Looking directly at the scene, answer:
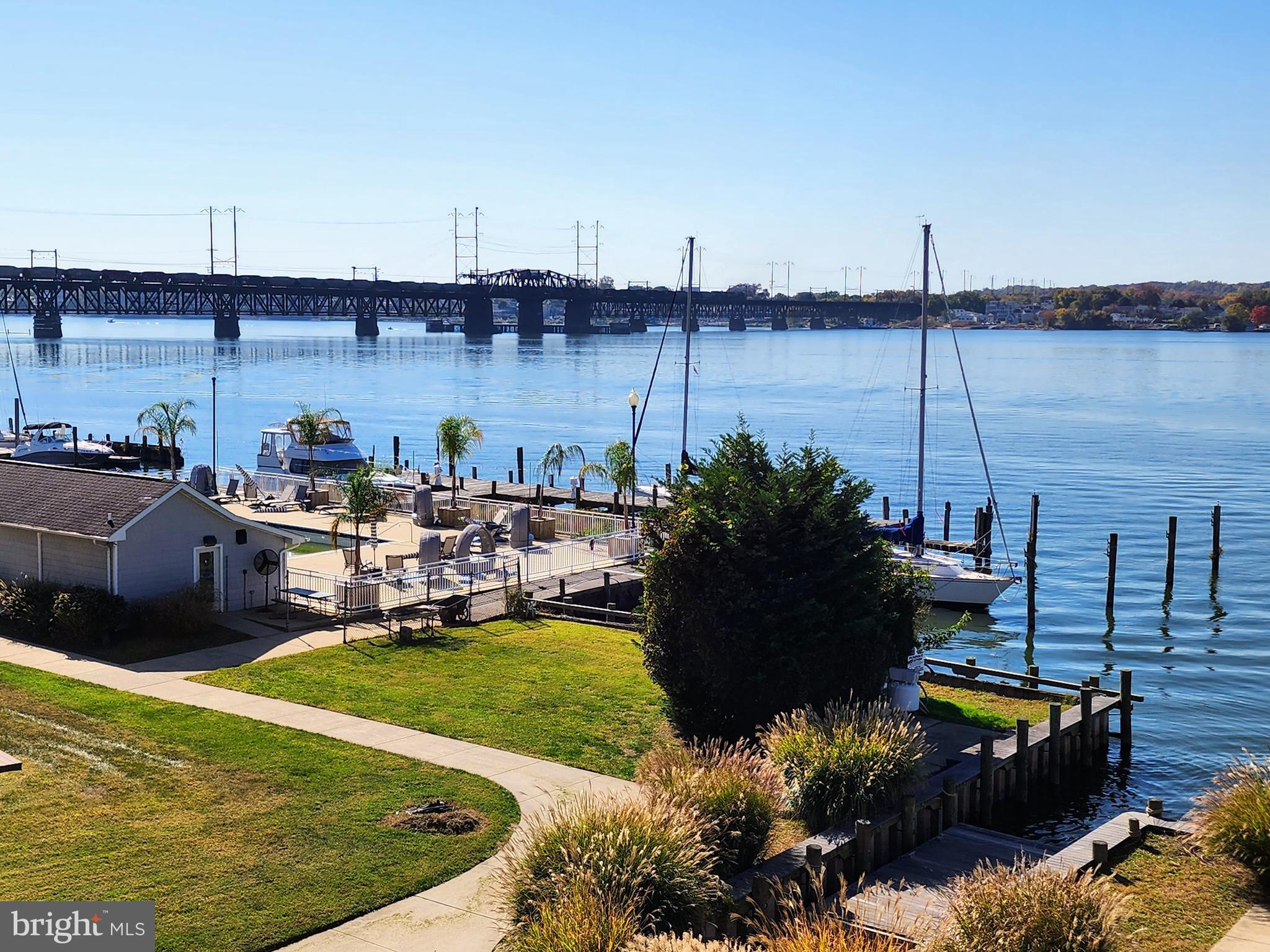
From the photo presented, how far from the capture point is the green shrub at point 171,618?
26781 millimetres

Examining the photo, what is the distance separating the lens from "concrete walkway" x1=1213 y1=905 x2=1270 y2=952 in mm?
13508

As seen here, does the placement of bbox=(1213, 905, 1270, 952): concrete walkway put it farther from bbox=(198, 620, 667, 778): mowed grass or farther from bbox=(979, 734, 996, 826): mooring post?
bbox=(198, 620, 667, 778): mowed grass

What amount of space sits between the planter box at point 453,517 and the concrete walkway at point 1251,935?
102 ft

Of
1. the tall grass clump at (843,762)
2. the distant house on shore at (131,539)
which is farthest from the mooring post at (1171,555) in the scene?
the tall grass clump at (843,762)

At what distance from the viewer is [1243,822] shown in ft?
50.7


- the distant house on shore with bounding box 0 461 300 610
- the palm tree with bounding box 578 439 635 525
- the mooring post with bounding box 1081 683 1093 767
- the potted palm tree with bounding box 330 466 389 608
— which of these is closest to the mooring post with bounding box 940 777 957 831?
the mooring post with bounding box 1081 683 1093 767

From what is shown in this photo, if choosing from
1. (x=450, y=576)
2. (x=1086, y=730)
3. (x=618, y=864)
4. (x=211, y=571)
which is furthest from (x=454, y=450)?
(x=618, y=864)

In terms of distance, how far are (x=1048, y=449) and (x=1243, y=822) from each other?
7992cm

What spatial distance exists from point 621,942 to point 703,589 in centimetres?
870

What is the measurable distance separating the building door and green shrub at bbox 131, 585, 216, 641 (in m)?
1.32

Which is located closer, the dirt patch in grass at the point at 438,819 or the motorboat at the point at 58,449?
the dirt patch in grass at the point at 438,819

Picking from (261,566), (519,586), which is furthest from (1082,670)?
(261,566)

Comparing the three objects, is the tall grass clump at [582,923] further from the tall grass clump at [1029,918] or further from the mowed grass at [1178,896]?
the mowed grass at [1178,896]

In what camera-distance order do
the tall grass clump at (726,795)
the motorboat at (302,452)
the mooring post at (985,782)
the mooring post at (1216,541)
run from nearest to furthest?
the tall grass clump at (726,795) → the mooring post at (985,782) → the mooring post at (1216,541) → the motorboat at (302,452)
